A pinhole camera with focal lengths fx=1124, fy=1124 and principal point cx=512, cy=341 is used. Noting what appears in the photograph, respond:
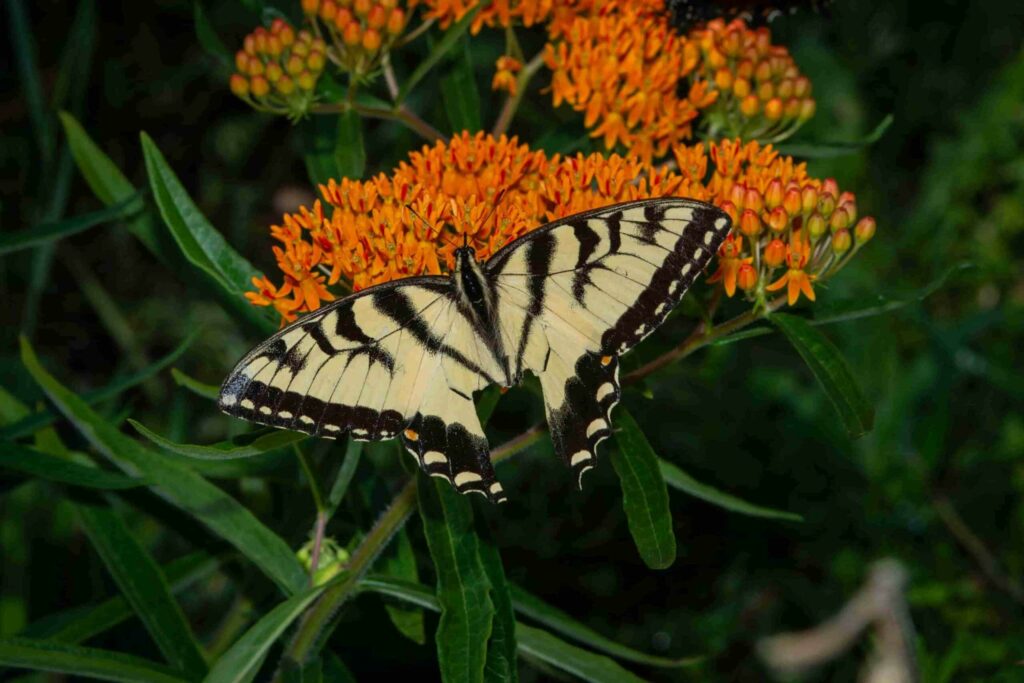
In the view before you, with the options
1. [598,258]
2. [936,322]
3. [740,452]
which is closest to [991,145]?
[936,322]

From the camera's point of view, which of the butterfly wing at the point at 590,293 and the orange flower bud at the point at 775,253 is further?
the orange flower bud at the point at 775,253

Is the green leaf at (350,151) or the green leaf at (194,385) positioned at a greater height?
the green leaf at (350,151)

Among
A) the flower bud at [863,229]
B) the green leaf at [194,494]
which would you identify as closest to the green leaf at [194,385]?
the green leaf at [194,494]

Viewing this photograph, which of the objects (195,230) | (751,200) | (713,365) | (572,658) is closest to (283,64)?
(195,230)

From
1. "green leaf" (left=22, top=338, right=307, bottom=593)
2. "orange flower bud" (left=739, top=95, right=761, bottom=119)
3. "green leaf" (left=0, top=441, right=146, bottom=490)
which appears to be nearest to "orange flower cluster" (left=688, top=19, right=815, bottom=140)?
"orange flower bud" (left=739, top=95, right=761, bottom=119)

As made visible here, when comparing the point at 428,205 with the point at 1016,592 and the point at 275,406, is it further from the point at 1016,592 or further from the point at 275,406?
the point at 1016,592

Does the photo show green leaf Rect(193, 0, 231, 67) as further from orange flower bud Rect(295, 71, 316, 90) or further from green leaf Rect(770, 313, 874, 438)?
green leaf Rect(770, 313, 874, 438)

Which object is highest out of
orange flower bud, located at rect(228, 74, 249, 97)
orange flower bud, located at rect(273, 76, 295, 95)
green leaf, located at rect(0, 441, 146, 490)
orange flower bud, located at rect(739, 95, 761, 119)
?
orange flower bud, located at rect(228, 74, 249, 97)

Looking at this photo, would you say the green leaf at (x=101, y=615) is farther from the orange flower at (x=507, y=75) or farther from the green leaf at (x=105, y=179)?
the orange flower at (x=507, y=75)
